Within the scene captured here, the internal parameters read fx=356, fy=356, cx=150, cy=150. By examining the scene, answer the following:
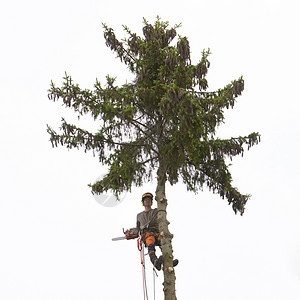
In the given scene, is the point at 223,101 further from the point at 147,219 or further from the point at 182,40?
Answer: the point at 147,219

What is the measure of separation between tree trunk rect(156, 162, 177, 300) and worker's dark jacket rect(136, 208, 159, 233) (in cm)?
77

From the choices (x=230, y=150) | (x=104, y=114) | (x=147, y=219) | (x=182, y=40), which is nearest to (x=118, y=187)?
(x=147, y=219)

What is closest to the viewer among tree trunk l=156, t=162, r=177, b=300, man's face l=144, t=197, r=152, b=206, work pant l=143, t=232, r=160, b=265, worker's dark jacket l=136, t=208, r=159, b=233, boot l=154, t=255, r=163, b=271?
tree trunk l=156, t=162, r=177, b=300

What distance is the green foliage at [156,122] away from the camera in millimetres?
9234

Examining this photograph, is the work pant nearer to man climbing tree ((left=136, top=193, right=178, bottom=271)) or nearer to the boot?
man climbing tree ((left=136, top=193, right=178, bottom=271))

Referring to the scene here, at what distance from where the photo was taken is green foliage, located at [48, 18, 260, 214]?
9234mm

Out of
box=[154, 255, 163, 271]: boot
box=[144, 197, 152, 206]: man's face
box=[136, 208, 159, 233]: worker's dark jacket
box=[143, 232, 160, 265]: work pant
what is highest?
box=[144, 197, 152, 206]: man's face

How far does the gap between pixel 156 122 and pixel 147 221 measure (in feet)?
9.18

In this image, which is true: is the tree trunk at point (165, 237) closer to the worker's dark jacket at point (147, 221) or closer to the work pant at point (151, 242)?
the work pant at point (151, 242)

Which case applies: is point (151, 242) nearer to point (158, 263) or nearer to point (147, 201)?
point (158, 263)

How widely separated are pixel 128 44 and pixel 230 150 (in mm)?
4412

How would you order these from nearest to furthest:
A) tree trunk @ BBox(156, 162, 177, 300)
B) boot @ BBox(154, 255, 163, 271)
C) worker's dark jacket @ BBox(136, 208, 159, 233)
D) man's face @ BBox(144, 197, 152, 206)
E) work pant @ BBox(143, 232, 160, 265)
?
tree trunk @ BBox(156, 162, 177, 300) < boot @ BBox(154, 255, 163, 271) < work pant @ BBox(143, 232, 160, 265) < worker's dark jacket @ BBox(136, 208, 159, 233) < man's face @ BBox(144, 197, 152, 206)

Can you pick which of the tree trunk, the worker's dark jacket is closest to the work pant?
the worker's dark jacket

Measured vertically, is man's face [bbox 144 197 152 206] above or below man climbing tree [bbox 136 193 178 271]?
above
